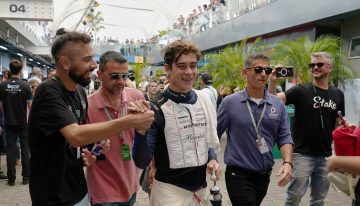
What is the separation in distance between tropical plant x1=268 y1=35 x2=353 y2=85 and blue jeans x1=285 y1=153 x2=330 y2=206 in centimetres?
632

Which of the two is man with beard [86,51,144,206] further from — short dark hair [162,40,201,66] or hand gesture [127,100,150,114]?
hand gesture [127,100,150,114]

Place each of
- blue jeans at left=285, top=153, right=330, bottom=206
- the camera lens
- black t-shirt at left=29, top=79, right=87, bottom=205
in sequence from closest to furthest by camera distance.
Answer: black t-shirt at left=29, top=79, right=87, bottom=205 → blue jeans at left=285, top=153, right=330, bottom=206 → the camera lens

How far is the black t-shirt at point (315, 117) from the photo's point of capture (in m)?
4.58

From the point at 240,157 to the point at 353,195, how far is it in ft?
4.58

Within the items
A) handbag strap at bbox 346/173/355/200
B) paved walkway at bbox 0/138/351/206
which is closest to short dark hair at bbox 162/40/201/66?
handbag strap at bbox 346/173/355/200

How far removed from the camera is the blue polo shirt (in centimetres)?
364

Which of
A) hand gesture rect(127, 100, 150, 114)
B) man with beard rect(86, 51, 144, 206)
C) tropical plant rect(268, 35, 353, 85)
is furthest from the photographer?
tropical plant rect(268, 35, 353, 85)

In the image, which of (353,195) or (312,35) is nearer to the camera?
(353,195)

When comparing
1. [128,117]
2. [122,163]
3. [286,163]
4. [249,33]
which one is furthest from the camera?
[249,33]

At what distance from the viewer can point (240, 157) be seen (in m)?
3.67

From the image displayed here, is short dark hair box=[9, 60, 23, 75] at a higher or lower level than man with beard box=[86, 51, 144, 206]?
higher

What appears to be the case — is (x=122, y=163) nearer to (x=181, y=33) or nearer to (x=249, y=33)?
(x=249, y=33)

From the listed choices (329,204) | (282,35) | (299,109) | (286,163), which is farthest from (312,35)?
(286,163)

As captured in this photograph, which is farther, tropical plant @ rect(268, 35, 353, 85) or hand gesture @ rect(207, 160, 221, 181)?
tropical plant @ rect(268, 35, 353, 85)
